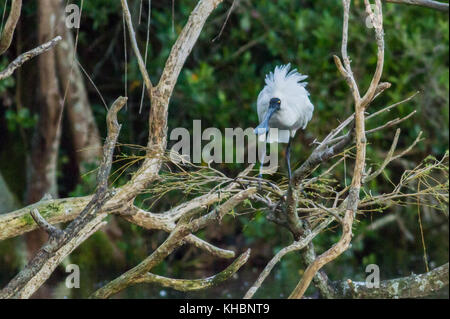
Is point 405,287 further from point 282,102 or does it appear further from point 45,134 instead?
point 45,134

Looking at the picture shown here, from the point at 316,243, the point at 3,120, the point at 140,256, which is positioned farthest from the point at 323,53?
the point at 3,120

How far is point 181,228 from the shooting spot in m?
3.74

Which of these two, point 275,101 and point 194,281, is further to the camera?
point 275,101

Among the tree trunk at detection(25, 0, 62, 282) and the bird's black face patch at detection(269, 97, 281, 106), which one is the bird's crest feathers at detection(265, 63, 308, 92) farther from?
the tree trunk at detection(25, 0, 62, 282)

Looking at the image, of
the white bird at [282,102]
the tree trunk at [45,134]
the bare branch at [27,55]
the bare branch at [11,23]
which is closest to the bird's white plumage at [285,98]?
the white bird at [282,102]

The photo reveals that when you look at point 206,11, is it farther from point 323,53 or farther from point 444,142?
point 444,142

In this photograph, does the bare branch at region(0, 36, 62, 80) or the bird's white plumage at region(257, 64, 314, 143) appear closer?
the bare branch at region(0, 36, 62, 80)

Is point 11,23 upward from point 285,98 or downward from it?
upward

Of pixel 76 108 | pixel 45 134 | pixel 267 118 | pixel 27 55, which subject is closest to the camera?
pixel 27 55

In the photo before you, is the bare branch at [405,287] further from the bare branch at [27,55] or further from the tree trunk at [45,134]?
the tree trunk at [45,134]

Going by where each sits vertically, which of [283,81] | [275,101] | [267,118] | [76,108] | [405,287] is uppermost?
[76,108]

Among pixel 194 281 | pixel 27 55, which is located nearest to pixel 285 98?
pixel 194 281

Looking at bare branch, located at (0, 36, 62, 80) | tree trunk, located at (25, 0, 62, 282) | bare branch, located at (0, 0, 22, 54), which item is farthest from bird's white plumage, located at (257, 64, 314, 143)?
tree trunk, located at (25, 0, 62, 282)

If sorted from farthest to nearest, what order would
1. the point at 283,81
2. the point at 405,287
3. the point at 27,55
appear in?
the point at 283,81 → the point at 405,287 → the point at 27,55
